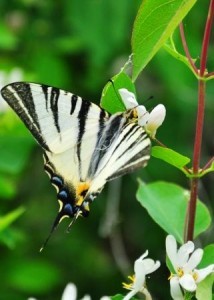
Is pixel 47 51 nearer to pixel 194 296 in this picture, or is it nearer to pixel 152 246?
pixel 152 246

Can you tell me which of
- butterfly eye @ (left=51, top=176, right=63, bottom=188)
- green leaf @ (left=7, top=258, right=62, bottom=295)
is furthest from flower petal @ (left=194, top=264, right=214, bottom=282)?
green leaf @ (left=7, top=258, right=62, bottom=295)

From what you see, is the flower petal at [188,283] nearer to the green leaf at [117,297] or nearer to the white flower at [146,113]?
the green leaf at [117,297]

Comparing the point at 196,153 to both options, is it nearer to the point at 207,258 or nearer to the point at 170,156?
the point at 170,156

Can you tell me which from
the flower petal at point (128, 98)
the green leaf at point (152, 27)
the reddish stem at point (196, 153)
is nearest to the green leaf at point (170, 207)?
the reddish stem at point (196, 153)

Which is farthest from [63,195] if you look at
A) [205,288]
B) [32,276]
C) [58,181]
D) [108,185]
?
[108,185]

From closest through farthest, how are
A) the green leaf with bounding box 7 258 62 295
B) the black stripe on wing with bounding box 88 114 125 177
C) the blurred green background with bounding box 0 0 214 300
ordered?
the black stripe on wing with bounding box 88 114 125 177 < the green leaf with bounding box 7 258 62 295 < the blurred green background with bounding box 0 0 214 300

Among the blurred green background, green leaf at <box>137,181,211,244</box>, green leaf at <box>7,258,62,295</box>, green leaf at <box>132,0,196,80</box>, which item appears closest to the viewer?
green leaf at <box>132,0,196,80</box>

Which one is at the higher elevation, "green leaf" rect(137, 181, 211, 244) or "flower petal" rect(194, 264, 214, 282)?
"green leaf" rect(137, 181, 211, 244)

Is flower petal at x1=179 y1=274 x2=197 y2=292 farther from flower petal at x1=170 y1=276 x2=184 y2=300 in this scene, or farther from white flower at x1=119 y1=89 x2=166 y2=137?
white flower at x1=119 y1=89 x2=166 y2=137
